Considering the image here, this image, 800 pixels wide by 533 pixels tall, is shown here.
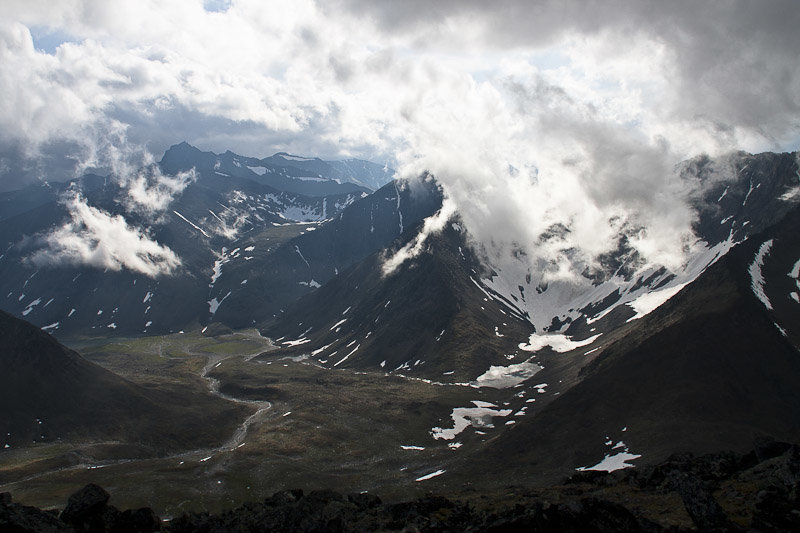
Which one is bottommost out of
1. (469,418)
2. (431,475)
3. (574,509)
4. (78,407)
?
(431,475)

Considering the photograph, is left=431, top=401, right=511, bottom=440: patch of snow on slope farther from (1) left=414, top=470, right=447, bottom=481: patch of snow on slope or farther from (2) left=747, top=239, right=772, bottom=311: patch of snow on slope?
(2) left=747, top=239, right=772, bottom=311: patch of snow on slope

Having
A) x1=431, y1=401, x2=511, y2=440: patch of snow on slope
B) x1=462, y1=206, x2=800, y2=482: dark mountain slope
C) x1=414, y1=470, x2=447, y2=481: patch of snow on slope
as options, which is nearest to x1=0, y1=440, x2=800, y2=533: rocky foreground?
x1=462, y1=206, x2=800, y2=482: dark mountain slope

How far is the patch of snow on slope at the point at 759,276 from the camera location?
166 metres

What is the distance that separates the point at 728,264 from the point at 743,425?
284 ft

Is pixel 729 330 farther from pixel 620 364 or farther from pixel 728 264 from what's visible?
pixel 728 264

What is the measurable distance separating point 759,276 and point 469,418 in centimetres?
10903

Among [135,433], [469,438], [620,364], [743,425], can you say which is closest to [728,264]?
[620,364]

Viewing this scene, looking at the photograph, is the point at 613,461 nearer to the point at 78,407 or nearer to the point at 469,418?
the point at 469,418

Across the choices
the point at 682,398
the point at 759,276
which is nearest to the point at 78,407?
the point at 682,398

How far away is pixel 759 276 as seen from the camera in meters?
180

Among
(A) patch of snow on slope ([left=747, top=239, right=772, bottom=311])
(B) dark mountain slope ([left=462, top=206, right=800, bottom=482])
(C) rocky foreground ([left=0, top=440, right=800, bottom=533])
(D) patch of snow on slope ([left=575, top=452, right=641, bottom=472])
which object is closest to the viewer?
(C) rocky foreground ([left=0, top=440, right=800, bottom=533])

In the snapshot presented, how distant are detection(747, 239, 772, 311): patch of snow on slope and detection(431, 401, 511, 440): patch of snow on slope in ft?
283

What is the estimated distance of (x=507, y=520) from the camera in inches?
1453

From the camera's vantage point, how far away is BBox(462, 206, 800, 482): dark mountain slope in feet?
363
